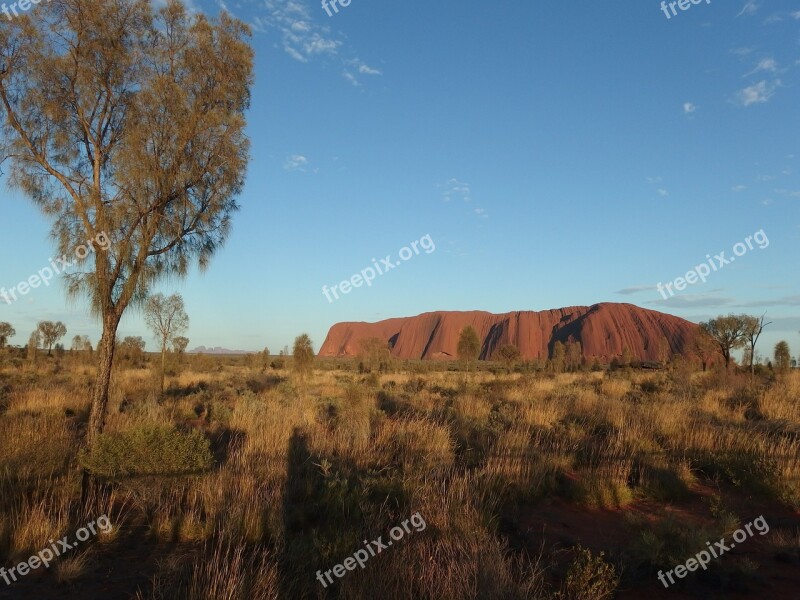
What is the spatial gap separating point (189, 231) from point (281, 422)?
383 centimetres

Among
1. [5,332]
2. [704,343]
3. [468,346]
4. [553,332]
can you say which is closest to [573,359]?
[468,346]

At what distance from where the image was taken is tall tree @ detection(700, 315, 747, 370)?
37.6m

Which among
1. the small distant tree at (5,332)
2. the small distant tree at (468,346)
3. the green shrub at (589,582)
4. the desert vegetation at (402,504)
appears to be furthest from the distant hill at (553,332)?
the green shrub at (589,582)

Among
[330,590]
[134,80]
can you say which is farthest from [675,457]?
[134,80]

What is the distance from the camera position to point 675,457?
8.56 meters

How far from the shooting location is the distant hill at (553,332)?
447ft

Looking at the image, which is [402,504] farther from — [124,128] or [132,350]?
[132,350]

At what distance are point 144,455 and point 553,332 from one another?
522 ft

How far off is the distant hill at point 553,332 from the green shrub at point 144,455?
113760 mm

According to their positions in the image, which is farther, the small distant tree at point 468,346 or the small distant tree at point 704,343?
the small distant tree at point 468,346

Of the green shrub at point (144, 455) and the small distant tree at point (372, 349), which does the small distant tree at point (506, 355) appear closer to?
the small distant tree at point (372, 349)

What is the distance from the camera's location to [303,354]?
36688 mm

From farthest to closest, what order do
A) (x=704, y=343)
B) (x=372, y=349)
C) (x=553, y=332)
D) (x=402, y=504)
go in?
(x=553, y=332), (x=372, y=349), (x=704, y=343), (x=402, y=504)

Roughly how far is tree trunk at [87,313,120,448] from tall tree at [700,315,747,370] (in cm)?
3866
